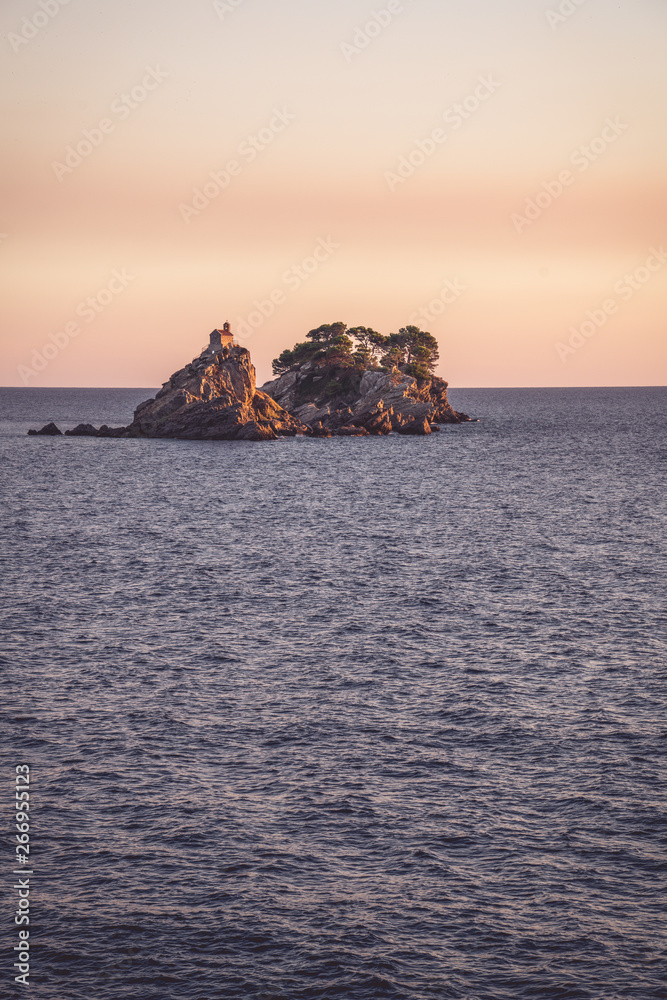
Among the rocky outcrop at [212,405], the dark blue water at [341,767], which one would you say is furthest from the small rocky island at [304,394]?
the dark blue water at [341,767]

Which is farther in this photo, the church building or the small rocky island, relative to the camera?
the church building

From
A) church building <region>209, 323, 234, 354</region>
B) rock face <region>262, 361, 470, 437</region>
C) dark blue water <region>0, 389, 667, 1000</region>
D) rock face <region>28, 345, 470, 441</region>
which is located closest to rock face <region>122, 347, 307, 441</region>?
rock face <region>28, 345, 470, 441</region>

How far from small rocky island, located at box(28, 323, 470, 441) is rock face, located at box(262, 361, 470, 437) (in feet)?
0.63

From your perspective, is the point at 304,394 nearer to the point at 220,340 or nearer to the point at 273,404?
the point at 273,404

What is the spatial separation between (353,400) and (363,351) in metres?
11.2

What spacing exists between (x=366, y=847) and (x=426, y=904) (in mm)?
2658

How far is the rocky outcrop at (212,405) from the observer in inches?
6097

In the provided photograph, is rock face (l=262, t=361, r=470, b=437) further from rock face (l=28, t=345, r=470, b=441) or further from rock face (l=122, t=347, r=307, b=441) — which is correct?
rock face (l=122, t=347, r=307, b=441)

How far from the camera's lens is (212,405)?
155 metres

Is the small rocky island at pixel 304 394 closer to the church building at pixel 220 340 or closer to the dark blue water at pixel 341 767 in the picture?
the church building at pixel 220 340

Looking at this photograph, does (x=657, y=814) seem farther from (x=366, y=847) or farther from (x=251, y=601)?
(x=251, y=601)

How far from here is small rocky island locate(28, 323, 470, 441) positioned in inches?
6156

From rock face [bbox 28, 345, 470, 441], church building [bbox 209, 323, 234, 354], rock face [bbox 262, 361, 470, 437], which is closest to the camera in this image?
rock face [bbox 28, 345, 470, 441]

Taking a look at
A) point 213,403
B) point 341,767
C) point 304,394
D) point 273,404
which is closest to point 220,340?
point 213,403
